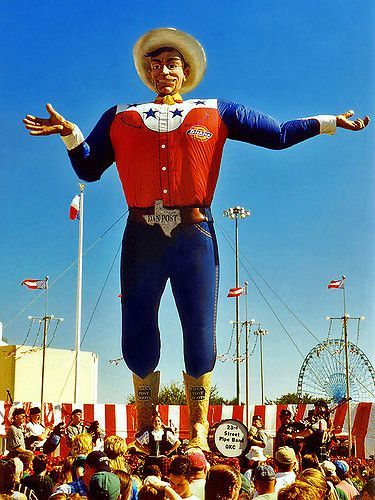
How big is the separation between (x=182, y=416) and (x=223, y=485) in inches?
472

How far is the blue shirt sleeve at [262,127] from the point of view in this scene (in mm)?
8766

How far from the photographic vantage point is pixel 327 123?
880cm

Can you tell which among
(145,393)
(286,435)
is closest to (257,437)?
(286,435)

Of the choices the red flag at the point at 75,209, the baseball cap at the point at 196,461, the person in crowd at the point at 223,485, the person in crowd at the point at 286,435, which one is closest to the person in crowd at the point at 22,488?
the baseball cap at the point at 196,461

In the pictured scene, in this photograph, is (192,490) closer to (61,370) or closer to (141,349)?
(141,349)

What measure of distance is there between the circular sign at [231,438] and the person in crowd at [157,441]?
0.56 meters

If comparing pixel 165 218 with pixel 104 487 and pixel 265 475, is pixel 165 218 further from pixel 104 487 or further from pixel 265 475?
pixel 104 487

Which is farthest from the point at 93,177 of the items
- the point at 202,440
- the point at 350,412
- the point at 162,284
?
the point at 350,412

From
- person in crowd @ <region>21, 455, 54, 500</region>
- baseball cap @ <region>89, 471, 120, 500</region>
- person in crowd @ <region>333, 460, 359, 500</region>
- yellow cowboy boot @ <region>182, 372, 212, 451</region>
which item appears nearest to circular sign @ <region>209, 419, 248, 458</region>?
yellow cowboy boot @ <region>182, 372, 212, 451</region>

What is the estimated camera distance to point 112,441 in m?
5.58

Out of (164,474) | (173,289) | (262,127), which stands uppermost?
(262,127)

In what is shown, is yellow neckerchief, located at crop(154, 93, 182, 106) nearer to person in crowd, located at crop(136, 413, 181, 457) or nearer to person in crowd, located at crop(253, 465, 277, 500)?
person in crowd, located at crop(136, 413, 181, 457)

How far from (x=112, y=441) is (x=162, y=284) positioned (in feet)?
10.3

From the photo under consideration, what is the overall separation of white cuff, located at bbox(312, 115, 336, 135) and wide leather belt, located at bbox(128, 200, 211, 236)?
1518 mm
